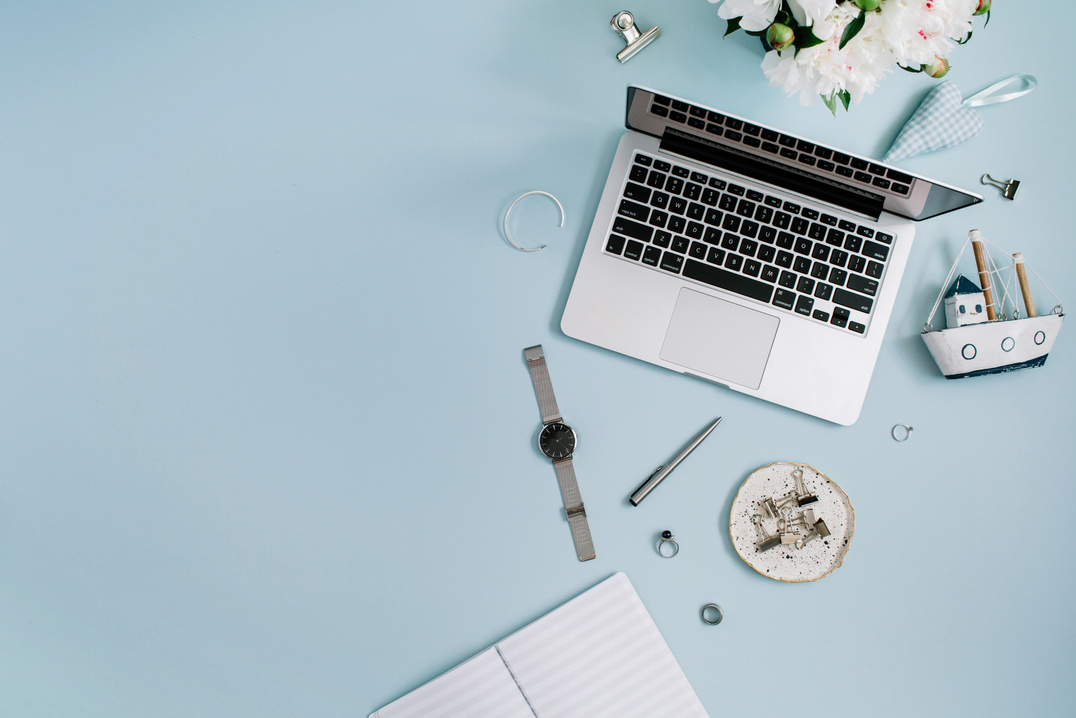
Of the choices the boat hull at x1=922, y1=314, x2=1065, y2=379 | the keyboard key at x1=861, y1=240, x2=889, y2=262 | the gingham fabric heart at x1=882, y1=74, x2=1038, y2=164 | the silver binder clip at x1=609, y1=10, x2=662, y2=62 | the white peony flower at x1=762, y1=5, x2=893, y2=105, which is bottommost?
the boat hull at x1=922, y1=314, x2=1065, y2=379

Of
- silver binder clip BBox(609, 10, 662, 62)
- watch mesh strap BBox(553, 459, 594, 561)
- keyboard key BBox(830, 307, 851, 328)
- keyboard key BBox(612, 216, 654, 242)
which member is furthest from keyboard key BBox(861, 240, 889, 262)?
watch mesh strap BBox(553, 459, 594, 561)

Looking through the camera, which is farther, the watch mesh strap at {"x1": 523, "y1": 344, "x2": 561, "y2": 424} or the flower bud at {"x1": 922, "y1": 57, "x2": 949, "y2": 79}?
the watch mesh strap at {"x1": 523, "y1": 344, "x2": 561, "y2": 424}

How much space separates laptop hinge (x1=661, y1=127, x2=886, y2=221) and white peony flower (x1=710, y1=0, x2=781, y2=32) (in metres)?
0.24

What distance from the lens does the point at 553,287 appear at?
3.63 ft

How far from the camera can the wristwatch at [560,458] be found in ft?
3.60

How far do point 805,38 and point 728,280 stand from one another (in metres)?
0.39

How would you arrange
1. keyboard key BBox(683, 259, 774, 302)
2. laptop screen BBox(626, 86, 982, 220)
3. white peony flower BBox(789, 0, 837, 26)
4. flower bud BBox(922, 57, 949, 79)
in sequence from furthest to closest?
1. keyboard key BBox(683, 259, 774, 302)
2. laptop screen BBox(626, 86, 982, 220)
3. flower bud BBox(922, 57, 949, 79)
4. white peony flower BBox(789, 0, 837, 26)

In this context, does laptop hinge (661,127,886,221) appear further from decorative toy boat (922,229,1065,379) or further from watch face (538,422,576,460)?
watch face (538,422,576,460)

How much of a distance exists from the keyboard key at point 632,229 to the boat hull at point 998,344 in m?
0.54

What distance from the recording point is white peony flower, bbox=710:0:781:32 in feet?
2.52

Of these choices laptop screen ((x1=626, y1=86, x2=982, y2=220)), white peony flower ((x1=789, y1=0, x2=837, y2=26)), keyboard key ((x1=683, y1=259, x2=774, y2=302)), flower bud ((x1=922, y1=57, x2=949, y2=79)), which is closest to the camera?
white peony flower ((x1=789, y1=0, x2=837, y2=26))

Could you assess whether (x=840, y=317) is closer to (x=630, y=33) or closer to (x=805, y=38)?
(x=805, y=38)

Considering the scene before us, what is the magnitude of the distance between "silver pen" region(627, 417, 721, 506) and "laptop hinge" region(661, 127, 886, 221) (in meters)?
0.43

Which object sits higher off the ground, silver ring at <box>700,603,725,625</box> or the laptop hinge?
the laptop hinge
